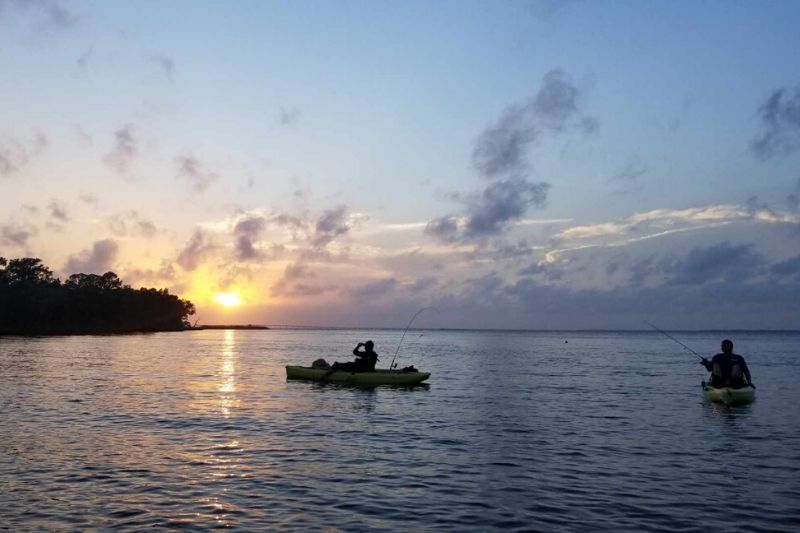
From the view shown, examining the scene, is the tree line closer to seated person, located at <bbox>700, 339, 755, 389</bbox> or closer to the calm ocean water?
the calm ocean water

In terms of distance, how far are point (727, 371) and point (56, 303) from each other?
517 ft

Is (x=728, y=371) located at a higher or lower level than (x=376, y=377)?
higher

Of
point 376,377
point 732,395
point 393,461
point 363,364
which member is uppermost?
point 363,364

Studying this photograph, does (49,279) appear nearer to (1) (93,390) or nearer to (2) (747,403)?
(1) (93,390)

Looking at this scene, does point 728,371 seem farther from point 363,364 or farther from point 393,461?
point 393,461

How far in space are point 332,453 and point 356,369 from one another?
70.2 feet

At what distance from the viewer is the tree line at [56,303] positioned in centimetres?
14688

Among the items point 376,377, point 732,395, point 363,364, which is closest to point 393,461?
point 732,395

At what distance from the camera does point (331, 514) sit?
13516 mm

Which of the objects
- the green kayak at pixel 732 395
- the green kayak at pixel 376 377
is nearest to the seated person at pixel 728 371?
the green kayak at pixel 732 395

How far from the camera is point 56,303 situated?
157125 mm

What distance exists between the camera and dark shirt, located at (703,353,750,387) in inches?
1240

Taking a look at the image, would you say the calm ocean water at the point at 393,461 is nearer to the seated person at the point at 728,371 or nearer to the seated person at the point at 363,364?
the seated person at the point at 728,371

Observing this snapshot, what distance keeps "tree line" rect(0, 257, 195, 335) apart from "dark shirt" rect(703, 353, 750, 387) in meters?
145
